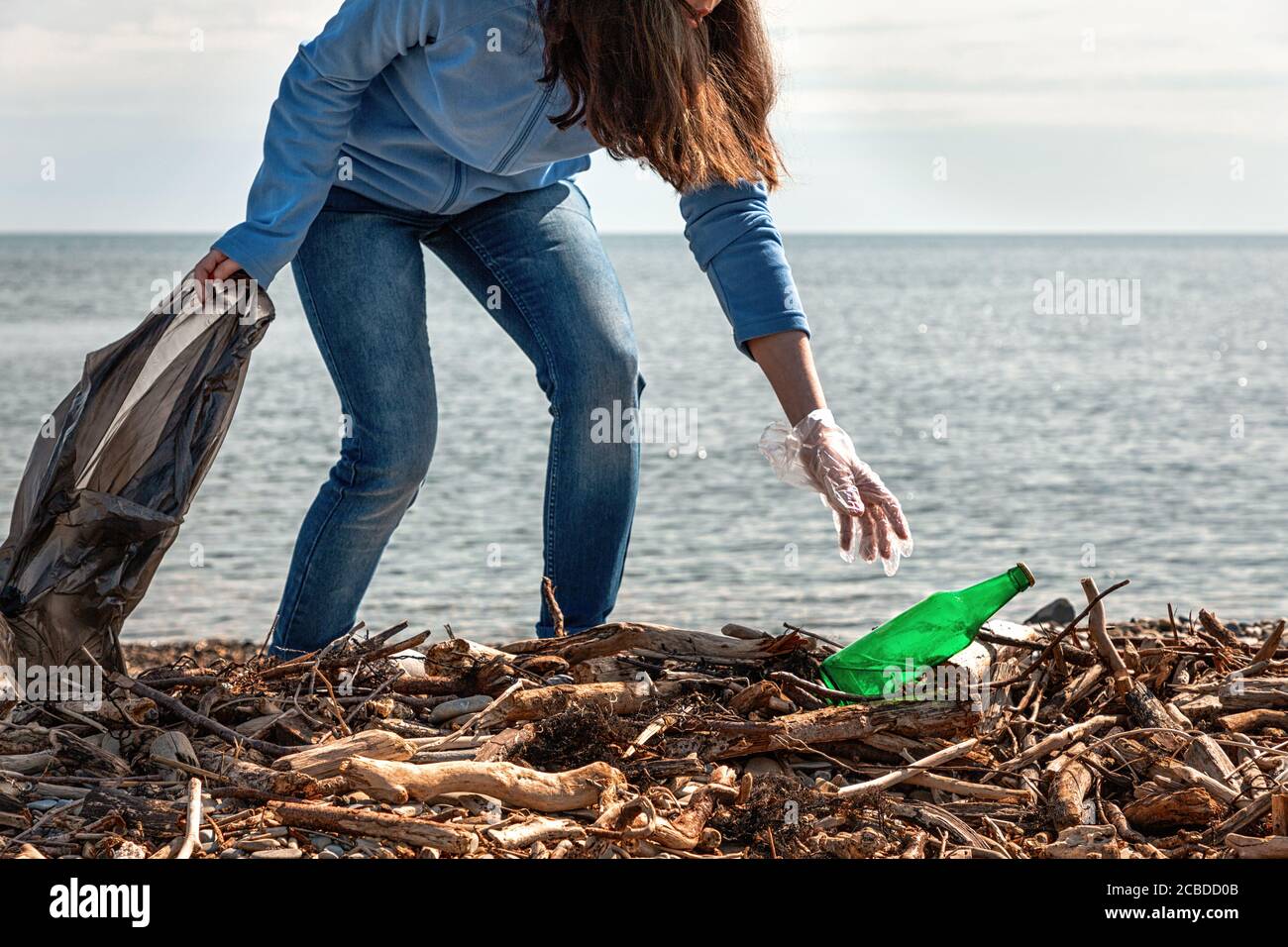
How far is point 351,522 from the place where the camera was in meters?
3.19

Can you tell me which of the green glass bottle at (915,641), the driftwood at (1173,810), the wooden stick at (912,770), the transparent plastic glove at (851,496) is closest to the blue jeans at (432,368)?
the transparent plastic glove at (851,496)

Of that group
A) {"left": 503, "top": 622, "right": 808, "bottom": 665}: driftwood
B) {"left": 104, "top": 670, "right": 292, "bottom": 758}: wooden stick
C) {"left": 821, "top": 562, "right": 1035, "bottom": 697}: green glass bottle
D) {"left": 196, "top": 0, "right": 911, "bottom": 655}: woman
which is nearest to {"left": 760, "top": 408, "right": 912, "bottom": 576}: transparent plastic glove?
{"left": 196, "top": 0, "right": 911, "bottom": 655}: woman

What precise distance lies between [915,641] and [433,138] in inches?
61.7

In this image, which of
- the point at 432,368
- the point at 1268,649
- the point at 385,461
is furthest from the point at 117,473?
the point at 1268,649

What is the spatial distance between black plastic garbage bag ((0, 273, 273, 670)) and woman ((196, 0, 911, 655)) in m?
0.17

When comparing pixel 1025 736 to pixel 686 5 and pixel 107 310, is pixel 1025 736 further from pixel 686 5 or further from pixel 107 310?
pixel 107 310

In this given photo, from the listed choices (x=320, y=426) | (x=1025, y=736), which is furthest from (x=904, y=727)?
(x=320, y=426)

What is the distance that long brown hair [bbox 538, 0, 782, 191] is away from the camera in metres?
2.65

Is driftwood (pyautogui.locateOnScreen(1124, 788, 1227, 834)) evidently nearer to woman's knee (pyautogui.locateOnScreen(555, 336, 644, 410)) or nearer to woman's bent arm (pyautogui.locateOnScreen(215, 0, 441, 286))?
woman's knee (pyautogui.locateOnScreen(555, 336, 644, 410))

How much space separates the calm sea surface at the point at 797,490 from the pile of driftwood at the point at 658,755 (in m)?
4.15

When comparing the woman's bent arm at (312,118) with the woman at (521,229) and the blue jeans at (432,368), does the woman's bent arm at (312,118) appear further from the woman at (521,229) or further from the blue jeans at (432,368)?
the blue jeans at (432,368)

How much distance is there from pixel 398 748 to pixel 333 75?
1.48m

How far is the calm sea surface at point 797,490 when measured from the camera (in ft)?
26.5

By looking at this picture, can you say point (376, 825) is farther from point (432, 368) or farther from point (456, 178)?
point (456, 178)
